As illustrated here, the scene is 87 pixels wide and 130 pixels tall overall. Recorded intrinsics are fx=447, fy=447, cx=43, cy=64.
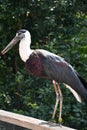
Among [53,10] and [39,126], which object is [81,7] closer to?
[53,10]

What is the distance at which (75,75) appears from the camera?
3.42 metres

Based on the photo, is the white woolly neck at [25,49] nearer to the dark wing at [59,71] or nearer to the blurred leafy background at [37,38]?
the dark wing at [59,71]

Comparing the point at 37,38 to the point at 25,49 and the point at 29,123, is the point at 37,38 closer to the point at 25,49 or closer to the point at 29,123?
the point at 25,49

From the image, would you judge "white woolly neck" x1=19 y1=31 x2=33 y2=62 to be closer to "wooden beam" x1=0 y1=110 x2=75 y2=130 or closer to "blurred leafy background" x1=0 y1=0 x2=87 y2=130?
"wooden beam" x1=0 y1=110 x2=75 y2=130

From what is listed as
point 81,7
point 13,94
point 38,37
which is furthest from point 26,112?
Answer: point 81,7

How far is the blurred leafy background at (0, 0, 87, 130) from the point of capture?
5.06 m

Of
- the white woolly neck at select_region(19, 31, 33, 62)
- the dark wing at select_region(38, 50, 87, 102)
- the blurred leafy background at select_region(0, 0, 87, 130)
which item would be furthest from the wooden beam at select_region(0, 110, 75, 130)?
the blurred leafy background at select_region(0, 0, 87, 130)

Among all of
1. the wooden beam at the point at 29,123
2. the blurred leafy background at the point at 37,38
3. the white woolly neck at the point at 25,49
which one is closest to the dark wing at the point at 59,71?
the white woolly neck at the point at 25,49

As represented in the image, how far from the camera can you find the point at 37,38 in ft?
19.4

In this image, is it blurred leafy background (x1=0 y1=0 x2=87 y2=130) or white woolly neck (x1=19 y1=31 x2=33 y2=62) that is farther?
blurred leafy background (x1=0 y1=0 x2=87 y2=130)

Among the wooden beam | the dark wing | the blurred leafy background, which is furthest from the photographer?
the blurred leafy background

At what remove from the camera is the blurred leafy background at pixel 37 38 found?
5.06 meters

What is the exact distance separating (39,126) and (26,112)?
190 centimetres

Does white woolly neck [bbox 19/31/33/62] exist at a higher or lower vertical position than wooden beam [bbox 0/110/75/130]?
higher
